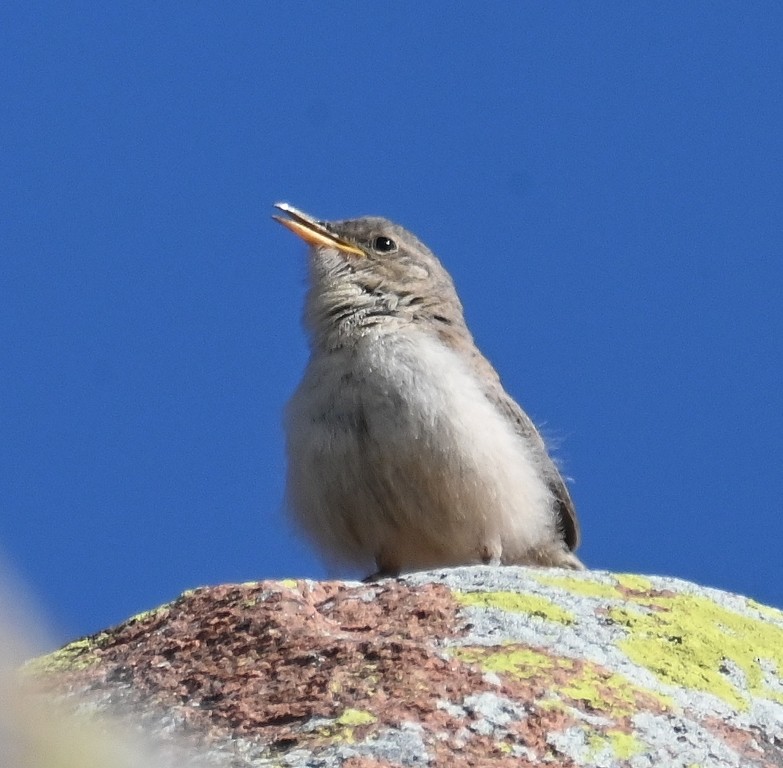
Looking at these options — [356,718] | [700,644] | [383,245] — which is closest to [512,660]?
[356,718]

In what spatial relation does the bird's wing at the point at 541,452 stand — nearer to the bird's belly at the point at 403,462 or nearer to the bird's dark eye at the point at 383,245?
the bird's belly at the point at 403,462

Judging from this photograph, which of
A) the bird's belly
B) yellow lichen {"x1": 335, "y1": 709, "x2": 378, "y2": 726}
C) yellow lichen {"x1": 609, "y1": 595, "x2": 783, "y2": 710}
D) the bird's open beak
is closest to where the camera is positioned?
yellow lichen {"x1": 335, "y1": 709, "x2": 378, "y2": 726}

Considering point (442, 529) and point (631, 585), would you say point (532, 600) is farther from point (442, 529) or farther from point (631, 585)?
point (442, 529)

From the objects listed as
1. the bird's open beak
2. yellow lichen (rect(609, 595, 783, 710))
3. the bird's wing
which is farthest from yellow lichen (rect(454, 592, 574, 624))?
the bird's open beak

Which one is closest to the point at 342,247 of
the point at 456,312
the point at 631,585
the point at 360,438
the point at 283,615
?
the point at 456,312

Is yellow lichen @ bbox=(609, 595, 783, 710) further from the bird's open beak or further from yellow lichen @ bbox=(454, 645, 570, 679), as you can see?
the bird's open beak

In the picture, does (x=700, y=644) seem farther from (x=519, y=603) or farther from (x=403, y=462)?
(x=403, y=462)
